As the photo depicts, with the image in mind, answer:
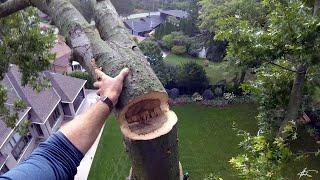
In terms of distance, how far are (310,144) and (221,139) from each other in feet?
12.7

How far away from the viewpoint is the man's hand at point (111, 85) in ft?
9.51

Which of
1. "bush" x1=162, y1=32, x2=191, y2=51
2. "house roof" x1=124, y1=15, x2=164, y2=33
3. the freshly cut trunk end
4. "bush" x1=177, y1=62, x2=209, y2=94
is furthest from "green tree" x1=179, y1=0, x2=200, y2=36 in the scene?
the freshly cut trunk end

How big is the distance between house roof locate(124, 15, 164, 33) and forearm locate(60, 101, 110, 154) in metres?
31.5

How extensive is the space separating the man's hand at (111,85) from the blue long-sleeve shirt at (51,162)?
2.17ft

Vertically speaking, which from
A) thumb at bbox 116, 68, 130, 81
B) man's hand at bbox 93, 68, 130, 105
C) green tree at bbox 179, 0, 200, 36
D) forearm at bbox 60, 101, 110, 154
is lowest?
green tree at bbox 179, 0, 200, 36

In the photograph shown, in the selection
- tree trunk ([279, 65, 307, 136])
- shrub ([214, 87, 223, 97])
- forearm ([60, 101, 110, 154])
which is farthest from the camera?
shrub ([214, 87, 223, 97])

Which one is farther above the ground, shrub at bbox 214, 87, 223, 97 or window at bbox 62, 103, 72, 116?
shrub at bbox 214, 87, 223, 97

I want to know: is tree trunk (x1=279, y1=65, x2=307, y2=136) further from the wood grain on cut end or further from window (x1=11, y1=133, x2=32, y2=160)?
window (x1=11, y1=133, x2=32, y2=160)

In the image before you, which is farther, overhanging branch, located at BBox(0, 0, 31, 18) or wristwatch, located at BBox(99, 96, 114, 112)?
overhanging branch, located at BBox(0, 0, 31, 18)

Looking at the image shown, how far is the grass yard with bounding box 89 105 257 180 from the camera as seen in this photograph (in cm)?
1402

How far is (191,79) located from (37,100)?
843 centimetres

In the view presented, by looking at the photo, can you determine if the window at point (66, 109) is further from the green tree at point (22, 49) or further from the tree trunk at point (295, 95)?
the tree trunk at point (295, 95)

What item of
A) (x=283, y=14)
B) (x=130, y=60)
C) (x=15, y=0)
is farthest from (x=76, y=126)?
(x=283, y=14)

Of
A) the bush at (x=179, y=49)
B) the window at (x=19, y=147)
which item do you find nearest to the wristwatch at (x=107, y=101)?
the window at (x=19, y=147)
